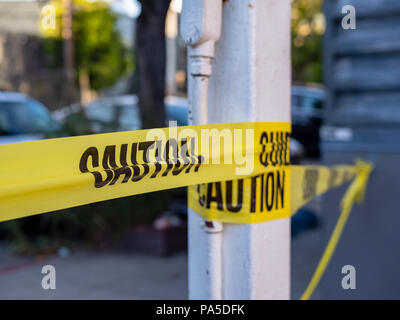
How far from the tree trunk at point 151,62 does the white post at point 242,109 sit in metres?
3.74

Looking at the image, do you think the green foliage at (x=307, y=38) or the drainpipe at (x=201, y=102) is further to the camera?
the green foliage at (x=307, y=38)

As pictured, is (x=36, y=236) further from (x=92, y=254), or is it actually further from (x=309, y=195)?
(x=309, y=195)

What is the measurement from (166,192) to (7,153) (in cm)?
479

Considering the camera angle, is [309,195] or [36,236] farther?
[36,236]

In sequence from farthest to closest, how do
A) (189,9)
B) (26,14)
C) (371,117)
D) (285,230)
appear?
(26,14) < (371,117) < (285,230) < (189,9)

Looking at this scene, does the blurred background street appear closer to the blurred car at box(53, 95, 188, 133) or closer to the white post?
the blurred car at box(53, 95, 188, 133)

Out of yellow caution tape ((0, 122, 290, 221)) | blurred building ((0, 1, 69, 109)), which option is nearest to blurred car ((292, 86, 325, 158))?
yellow caution tape ((0, 122, 290, 221))

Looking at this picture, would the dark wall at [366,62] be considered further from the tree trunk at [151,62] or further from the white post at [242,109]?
the white post at [242,109]

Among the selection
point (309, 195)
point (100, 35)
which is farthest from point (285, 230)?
point (100, 35)

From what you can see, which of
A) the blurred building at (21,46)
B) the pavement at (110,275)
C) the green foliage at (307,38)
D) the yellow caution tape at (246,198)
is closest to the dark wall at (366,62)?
the pavement at (110,275)

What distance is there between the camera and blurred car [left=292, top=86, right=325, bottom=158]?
44.3 ft

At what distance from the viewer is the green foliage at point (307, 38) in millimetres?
26078

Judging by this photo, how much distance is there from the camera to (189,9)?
1.94 meters

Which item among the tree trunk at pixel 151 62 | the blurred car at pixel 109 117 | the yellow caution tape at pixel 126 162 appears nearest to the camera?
the yellow caution tape at pixel 126 162
